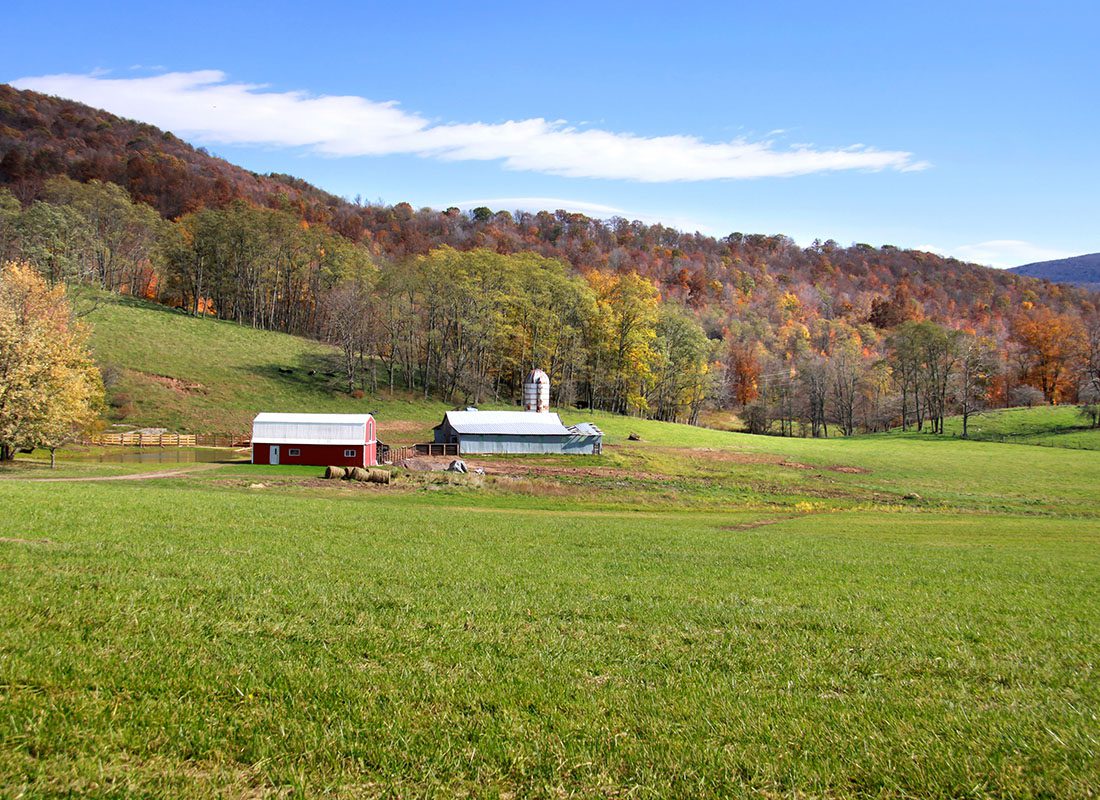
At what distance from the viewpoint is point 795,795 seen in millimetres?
6023

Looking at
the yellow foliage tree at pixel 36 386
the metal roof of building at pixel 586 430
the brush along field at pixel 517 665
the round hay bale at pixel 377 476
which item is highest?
the yellow foliage tree at pixel 36 386

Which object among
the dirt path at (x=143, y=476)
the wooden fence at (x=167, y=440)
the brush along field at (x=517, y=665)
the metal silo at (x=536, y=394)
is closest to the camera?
the brush along field at (x=517, y=665)

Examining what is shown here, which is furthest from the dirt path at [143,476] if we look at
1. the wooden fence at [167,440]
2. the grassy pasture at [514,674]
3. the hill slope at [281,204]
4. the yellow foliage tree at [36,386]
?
the hill slope at [281,204]

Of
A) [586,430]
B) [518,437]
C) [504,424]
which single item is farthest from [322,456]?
[586,430]

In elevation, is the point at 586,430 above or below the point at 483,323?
below

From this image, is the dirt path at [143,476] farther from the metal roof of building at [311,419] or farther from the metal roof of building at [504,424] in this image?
the metal roof of building at [504,424]

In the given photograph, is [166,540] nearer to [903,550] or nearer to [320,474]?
[903,550]

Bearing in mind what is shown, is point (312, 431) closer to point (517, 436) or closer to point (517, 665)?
point (517, 436)

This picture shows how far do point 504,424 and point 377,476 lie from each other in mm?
23278

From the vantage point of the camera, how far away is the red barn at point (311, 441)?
55.9 metres

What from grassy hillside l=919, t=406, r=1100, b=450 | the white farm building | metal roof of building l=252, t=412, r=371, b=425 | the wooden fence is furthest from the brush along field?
grassy hillside l=919, t=406, r=1100, b=450

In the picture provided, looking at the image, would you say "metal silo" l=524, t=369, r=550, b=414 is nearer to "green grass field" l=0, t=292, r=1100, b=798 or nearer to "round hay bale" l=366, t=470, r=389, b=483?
"round hay bale" l=366, t=470, r=389, b=483

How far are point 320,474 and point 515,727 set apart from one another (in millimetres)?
45616

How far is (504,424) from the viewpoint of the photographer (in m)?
65.9
